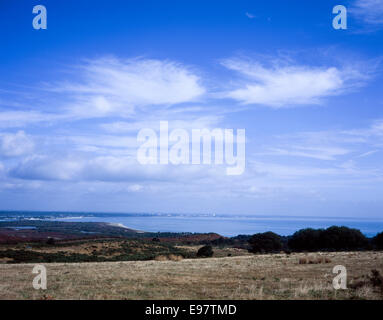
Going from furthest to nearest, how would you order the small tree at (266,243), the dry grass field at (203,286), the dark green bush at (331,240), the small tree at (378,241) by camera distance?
the small tree at (266,243) < the dark green bush at (331,240) < the small tree at (378,241) < the dry grass field at (203,286)

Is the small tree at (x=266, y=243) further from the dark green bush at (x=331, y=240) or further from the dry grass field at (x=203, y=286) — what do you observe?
the dry grass field at (x=203, y=286)

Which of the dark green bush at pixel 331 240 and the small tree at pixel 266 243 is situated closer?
the dark green bush at pixel 331 240

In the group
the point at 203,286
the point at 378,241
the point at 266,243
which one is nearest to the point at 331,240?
the point at 378,241

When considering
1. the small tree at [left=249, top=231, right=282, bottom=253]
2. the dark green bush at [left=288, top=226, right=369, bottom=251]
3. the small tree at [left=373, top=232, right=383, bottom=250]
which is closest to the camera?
the small tree at [left=373, top=232, right=383, bottom=250]

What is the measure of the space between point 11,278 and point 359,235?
42901 millimetres

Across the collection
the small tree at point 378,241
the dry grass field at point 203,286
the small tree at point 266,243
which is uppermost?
the dry grass field at point 203,286

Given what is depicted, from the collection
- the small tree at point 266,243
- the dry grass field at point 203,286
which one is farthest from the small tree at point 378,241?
the dry grass field at point 203,286

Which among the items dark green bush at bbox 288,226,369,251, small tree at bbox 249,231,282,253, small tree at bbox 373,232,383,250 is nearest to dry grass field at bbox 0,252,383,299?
small tree at bbox 373,232,383,250

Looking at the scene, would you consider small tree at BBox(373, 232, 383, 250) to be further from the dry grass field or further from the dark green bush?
the dry grass field
